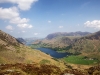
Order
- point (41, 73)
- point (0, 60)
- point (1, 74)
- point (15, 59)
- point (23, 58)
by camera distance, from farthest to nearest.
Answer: point (23, 58) → point (15, 59) → point (0, 60) → point (41, 73) → point (1, 74)

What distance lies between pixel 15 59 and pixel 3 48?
24.9 metres

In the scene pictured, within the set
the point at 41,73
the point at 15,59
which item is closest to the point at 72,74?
the point at 41,73

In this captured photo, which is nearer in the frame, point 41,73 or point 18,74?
point 18,74

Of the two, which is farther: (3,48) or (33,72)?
(3,48)

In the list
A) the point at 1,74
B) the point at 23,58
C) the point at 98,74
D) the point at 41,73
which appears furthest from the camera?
the point at 23,58

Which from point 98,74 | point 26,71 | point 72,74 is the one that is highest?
point 26,71

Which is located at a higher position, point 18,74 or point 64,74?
point 18,74

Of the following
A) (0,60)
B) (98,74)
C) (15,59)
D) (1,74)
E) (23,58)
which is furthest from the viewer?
(23,58)

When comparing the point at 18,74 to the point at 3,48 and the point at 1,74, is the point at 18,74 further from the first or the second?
the point at 3,48

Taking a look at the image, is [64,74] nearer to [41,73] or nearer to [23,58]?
[41,73]

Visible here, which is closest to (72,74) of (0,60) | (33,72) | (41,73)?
(41,73)

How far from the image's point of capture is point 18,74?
1666 inches

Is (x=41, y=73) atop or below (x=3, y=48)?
below

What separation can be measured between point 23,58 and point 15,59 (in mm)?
11893
